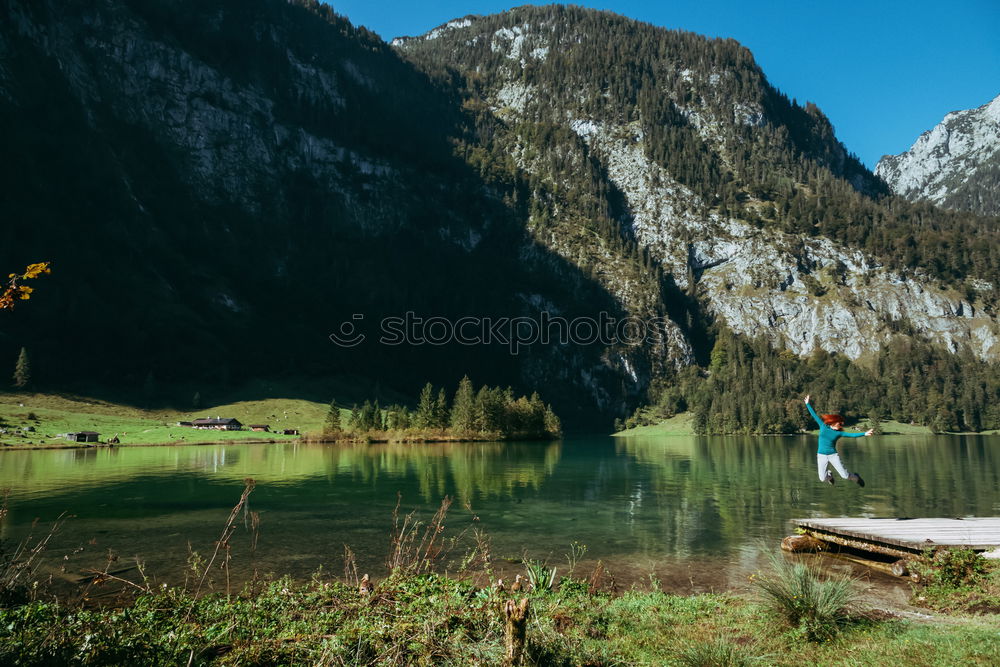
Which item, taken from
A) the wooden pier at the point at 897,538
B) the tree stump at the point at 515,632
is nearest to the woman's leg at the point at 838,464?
the wooden pier at the point at 897,538

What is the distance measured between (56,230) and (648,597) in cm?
22748

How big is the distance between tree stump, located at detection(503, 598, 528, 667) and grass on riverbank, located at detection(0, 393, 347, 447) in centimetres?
10740

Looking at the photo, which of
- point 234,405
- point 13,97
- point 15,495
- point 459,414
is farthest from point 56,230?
point 15,495

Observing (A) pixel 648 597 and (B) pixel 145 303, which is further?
(B) pixel 145 303

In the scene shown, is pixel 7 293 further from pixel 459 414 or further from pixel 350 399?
pixel 350 399

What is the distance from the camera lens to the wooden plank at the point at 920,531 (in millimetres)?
15172

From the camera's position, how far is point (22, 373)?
132m

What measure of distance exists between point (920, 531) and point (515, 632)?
651 inches

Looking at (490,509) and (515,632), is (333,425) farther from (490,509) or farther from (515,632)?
(515,632)

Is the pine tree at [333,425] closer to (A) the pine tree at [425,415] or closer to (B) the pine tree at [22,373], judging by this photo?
(A) the pine tree at [425,415]

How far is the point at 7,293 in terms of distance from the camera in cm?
651

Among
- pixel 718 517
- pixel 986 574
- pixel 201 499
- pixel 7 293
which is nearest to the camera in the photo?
pixel 7 293

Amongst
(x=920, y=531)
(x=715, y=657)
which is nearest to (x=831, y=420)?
(x=920, y=531)


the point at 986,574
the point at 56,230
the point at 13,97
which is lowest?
the point at 986,574
